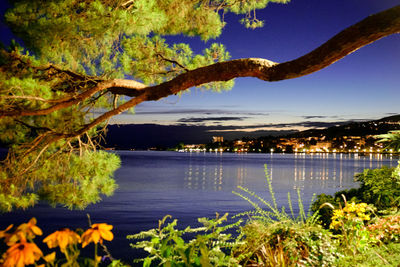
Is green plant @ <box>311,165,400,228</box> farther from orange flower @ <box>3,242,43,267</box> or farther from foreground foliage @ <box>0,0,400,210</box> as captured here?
orange flower @ <box>3,242,43,267</box>

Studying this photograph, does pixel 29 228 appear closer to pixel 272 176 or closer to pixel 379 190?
pixel 379 190

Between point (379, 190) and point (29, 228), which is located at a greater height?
point (29, 228)

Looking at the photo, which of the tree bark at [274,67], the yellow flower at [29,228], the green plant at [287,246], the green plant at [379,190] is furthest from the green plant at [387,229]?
the yellow flower at [29,228]

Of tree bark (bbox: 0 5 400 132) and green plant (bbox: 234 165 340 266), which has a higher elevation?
tree bark (bbox: 0 5 400 132)

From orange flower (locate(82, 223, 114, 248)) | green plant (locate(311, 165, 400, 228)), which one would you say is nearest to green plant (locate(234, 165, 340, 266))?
orange flower (locate(82, 223, 114, 248))

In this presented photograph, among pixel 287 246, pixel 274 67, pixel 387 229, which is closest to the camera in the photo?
pixel 287 246

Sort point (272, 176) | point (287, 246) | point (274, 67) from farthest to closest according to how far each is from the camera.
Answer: point (272, 176) < point (274, 67) < point (287, 246)

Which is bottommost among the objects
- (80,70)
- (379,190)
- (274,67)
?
(379,190)

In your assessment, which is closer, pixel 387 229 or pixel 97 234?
pixel 97 234

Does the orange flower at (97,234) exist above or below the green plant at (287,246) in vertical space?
above

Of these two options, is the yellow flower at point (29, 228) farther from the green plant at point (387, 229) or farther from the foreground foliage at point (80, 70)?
the green plant at point (387, 229)

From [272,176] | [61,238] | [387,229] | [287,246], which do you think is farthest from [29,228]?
[272,176]

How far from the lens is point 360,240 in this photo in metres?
3.38

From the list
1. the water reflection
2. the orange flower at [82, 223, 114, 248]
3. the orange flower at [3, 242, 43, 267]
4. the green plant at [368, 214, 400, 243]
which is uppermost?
the orange flower at [82, 223, 114, 248]
